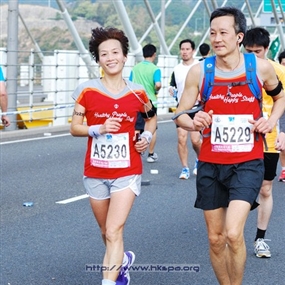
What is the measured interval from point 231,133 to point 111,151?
0.81 m

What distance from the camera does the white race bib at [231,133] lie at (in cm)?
597

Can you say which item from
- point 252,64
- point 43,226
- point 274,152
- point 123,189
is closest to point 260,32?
point 274,152

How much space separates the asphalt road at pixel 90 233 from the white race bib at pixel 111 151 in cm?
113

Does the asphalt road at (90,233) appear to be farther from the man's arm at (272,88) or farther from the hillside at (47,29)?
the hillside at (47,29)

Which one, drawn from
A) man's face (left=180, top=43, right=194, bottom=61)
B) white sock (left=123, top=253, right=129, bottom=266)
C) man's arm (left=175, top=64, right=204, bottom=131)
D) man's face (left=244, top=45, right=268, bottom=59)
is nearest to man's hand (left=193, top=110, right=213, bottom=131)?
man's arm (left=175, top=64, right=204, bottom=131)

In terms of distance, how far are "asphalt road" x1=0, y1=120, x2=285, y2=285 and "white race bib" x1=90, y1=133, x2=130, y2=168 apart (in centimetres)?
113

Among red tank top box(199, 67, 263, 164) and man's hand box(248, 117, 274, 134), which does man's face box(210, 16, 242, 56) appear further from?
man's hand box(248, 117, 274, 134)

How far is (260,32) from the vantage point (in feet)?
25.0

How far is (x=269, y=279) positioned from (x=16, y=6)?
13263mm

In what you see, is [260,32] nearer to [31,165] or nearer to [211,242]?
[211,242]

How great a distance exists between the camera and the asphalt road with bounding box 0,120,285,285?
7184 millimetres

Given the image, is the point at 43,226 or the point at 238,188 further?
the point at 43,226

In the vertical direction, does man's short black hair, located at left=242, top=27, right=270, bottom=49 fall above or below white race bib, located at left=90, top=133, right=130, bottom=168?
above

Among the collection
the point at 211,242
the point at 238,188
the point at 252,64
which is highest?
the point at 252,64
